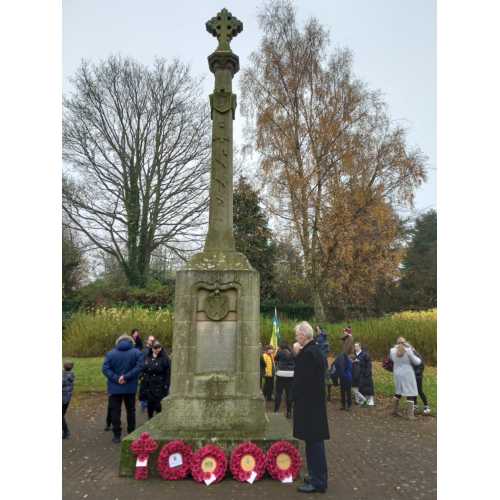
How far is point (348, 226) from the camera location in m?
19.0

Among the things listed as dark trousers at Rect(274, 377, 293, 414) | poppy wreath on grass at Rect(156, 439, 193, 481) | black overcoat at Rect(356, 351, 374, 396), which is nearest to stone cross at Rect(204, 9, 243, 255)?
poppy wreath on grass at Rect(156, 439, 193, 481)

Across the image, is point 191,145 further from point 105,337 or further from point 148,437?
point 148,437

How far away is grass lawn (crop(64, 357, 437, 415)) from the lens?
12.6m

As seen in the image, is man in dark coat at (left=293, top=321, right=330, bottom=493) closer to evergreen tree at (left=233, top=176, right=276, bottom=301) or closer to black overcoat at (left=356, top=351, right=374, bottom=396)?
black overcoat at (left=356, top=351, right=374, bottom=396)

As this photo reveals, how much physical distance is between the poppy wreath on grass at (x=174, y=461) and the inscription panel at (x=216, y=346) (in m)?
1.16

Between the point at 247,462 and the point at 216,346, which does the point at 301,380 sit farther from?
the point at 216,346

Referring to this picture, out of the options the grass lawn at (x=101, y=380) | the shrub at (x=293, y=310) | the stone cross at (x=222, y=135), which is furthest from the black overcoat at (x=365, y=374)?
the shrub at (x=293, y=310)

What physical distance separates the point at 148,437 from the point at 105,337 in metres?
12.7

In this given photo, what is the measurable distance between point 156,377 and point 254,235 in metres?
18.5

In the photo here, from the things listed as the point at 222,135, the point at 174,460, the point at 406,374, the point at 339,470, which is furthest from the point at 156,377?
the point at 406,374

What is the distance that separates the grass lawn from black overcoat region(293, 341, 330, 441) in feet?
25.7

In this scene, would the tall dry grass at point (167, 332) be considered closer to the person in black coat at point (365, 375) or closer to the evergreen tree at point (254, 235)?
the person in black coat at point (365, 375)

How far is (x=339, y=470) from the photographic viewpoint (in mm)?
5770
